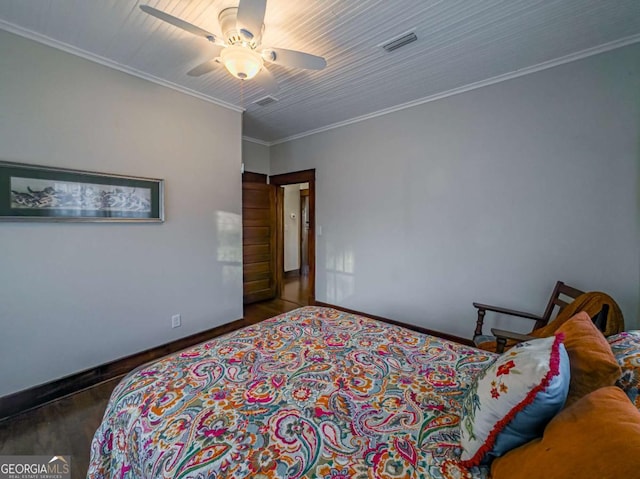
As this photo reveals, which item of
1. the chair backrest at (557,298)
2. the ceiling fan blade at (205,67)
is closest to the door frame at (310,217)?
the ceiling fan blade at (205,67)

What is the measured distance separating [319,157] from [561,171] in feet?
8.65

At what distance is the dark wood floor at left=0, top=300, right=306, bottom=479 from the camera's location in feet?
5.17

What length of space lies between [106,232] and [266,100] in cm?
199

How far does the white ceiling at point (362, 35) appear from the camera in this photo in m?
1.64

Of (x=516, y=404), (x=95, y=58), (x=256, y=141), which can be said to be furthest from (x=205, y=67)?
(x=256, y=141)

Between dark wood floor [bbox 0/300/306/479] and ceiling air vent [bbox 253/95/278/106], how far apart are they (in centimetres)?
297

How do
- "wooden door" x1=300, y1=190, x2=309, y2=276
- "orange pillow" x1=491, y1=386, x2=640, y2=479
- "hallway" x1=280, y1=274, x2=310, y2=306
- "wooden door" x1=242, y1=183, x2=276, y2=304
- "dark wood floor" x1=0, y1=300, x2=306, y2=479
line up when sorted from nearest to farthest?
"orange pillow" x1=491, y1=386, x2=640, y2=479 → "dark wood floor" x1=0, y1=300, x2=306, y2=479 → "wooden door" x1=242, y1=183, x2=276, y2=304 → "hallway" x1=280, y1=274, x2=310, y2=306 → "wooden door" x1=300, y1=190, x2=309, y2=276

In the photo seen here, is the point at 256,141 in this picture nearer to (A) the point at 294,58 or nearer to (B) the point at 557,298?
(A) the point at 294,58

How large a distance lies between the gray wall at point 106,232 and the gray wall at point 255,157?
104 cm

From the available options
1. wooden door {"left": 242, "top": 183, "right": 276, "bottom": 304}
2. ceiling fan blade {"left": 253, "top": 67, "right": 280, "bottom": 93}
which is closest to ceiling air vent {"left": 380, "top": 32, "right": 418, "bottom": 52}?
ceiling fan blade {"left": 253, "top": 67, "right": 280, "bottom": 93}

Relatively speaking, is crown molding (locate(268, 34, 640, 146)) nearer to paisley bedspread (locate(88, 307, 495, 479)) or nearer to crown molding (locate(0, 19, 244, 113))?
crown molding (locate(0, 19, 244, 113))

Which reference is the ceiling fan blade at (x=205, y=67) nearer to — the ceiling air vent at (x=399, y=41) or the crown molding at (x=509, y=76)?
the ceiling air vent at (x=399, y=41)

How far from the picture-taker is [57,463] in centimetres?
151

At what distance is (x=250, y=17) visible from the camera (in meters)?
1.40
